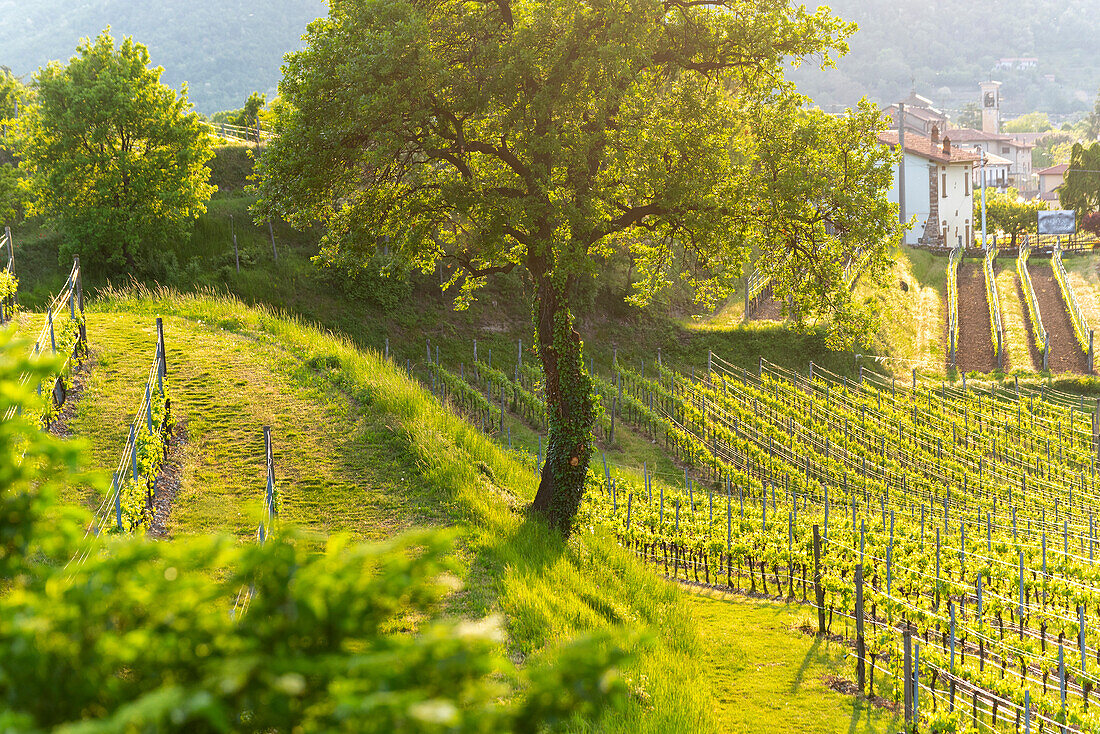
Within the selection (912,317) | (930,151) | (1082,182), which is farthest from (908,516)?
(1082,182)

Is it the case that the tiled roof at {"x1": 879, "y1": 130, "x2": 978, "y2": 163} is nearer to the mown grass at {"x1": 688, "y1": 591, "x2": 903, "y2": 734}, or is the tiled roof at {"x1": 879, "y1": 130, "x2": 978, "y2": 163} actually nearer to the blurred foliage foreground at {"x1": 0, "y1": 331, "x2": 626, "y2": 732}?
the mown grass at {"x1": 688, "y1": 591, "x2": 903, "y2": 734}

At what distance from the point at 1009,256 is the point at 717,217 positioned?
179 feet

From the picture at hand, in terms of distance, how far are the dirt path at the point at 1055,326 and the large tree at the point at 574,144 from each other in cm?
3192

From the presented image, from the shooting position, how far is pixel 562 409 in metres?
14.0

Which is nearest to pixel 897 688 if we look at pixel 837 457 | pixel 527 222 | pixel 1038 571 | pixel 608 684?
pixel 1038 571

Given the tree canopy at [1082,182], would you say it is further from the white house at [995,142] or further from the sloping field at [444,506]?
the sloping field at [444,506]

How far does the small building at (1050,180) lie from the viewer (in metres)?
109

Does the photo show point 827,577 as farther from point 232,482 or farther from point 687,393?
point 687,393

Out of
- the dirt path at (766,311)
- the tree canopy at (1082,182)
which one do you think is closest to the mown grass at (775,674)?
the dirt path at (766,311)

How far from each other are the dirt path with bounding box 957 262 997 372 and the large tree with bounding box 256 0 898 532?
99.2 feet

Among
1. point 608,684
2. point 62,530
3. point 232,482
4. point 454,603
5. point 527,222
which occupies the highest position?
point 527,222

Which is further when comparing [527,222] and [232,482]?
[527,222]

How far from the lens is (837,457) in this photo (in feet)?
83.5

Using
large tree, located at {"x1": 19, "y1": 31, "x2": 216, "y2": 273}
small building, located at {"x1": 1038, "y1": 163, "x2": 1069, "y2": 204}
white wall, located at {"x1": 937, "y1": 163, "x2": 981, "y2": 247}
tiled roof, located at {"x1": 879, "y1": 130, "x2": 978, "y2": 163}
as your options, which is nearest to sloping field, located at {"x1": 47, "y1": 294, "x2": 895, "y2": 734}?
large tree, located at {"x1": 19, "y1": 31, "x2": 216, "y2": 273}
